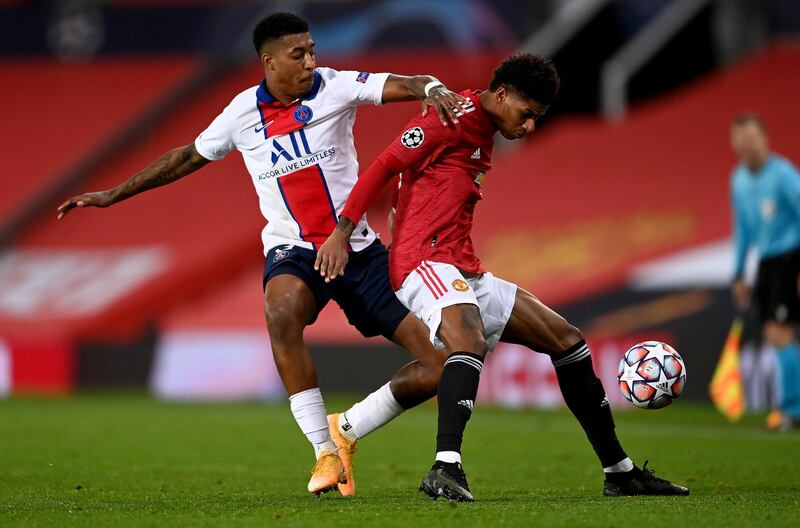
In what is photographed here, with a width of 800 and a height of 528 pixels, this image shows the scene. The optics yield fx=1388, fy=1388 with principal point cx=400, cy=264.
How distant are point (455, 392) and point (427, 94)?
1.33 m

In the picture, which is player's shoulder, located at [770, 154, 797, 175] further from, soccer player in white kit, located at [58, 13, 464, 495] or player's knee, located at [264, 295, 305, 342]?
player's knee, located at [264, 295, 305, 342]

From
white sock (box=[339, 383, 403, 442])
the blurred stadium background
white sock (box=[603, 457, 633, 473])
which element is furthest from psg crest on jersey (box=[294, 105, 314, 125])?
the blurred stadium background

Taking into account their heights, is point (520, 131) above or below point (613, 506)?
above

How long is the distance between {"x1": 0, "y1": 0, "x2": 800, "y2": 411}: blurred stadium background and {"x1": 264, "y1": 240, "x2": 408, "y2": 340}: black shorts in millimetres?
6401

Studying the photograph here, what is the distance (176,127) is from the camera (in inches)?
782

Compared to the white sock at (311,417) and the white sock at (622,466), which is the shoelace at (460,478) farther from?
the white sock at (622,466)

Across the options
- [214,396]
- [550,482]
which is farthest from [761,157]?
[214,396]

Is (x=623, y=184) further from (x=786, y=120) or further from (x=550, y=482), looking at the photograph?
(x=550, y=482)

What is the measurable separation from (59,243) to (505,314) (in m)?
13.6

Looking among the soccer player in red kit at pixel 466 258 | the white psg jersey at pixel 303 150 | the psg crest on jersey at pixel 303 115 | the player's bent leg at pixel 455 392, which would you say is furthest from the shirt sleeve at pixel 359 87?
the player's bent leg at pixel 455 392

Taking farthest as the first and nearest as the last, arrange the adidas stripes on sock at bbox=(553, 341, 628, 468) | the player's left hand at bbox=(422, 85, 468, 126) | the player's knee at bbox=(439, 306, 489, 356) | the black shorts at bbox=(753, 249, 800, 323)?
the black shorts at bbox=(753, 249, 800, 323) < the adidas stripes on sock at bbox=(553, 341, 628, 468) < the player's left hand at bbox=(422, 85, 468, 126) < the player's knee at bbox=(439, 306, 489, 356)

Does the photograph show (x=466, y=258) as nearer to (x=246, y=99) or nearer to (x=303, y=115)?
(x=303, y=115)

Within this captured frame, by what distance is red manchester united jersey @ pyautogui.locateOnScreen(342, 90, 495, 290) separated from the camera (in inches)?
245

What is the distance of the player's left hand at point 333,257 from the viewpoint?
6.12m
